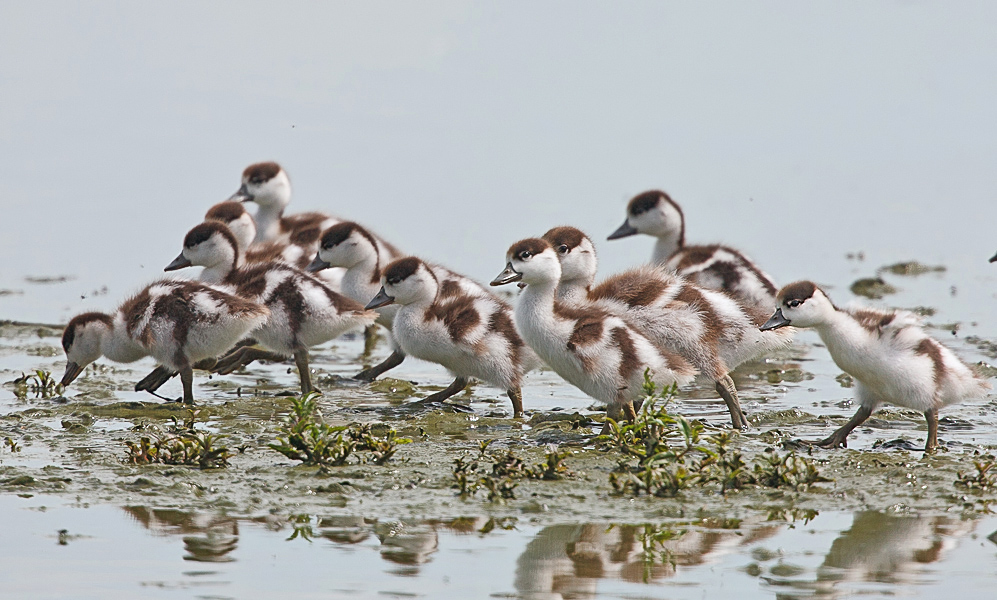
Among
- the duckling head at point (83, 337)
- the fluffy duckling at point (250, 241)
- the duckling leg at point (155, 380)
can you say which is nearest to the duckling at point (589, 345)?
the duckling leg at point (155, 380)

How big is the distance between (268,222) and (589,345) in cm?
647

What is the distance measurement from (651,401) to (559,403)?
2.73 metres

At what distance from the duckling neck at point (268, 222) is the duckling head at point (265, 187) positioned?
3 cm

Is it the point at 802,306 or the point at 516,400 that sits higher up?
the point at 802,306

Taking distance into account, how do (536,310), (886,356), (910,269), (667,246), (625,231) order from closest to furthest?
(886,356) < (536,310) < (667,246) < (625,231) < (910,269)

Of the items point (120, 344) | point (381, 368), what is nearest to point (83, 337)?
point (120, 344)

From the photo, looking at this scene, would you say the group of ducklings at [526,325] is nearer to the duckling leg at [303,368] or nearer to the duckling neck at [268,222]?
the duckling leg at [303,368]

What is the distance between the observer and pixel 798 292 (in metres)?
7.27

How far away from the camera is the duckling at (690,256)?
10.5 meters

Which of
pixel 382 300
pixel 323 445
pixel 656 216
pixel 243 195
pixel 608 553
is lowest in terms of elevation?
pixel 608 553

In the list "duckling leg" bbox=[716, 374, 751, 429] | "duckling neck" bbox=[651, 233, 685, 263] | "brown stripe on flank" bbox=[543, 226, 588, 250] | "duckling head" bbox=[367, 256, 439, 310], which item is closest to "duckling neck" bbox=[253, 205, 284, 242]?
"duckling neck" bbox=[651, 233, 685, 263]

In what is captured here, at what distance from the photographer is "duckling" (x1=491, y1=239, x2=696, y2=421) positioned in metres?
7.34

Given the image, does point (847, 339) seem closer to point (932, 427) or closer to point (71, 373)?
point (932, 427)

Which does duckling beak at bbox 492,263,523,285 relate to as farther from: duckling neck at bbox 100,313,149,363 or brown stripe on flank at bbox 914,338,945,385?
duckling neck at bbox 100,313,149,363
